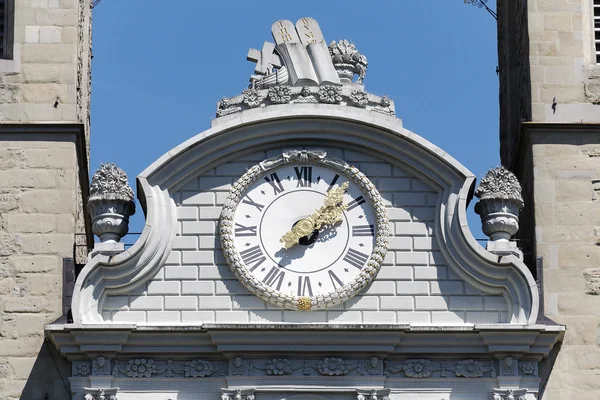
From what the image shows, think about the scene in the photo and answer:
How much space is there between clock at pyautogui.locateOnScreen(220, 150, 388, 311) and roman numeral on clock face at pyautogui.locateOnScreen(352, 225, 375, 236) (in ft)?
0.04

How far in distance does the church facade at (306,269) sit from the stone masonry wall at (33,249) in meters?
0.38

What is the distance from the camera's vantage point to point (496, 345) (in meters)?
27.3

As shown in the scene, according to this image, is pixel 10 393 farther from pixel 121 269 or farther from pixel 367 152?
pixel 367 152

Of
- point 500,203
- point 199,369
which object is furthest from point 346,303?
point 500,203

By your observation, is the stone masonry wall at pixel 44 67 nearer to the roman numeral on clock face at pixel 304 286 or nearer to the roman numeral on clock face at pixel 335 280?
the roman numeral on clock face at pixel 304 286

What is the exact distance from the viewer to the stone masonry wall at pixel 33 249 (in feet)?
90.7

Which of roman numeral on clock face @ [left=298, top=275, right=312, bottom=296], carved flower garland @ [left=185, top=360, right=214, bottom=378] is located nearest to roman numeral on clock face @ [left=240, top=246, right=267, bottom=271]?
→ roman numeral on clock face @ [left=298, top=275, right=312, bottom=296]

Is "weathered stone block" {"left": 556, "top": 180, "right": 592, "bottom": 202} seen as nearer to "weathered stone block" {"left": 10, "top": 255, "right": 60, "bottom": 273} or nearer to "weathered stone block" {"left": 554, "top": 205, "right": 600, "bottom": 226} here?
"weathered stone block" {"left": 554, "top": 205, "right": 600, "bottom": 226}

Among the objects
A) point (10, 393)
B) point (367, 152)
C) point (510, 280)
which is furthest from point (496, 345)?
point (10, 393)

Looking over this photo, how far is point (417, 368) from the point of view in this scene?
27.3m

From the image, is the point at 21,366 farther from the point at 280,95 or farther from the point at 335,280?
the point at 280,95

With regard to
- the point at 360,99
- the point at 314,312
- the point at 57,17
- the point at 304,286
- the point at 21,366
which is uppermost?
the point at 57,17

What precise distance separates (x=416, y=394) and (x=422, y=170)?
2609 mm

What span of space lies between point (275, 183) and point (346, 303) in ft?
5.38
